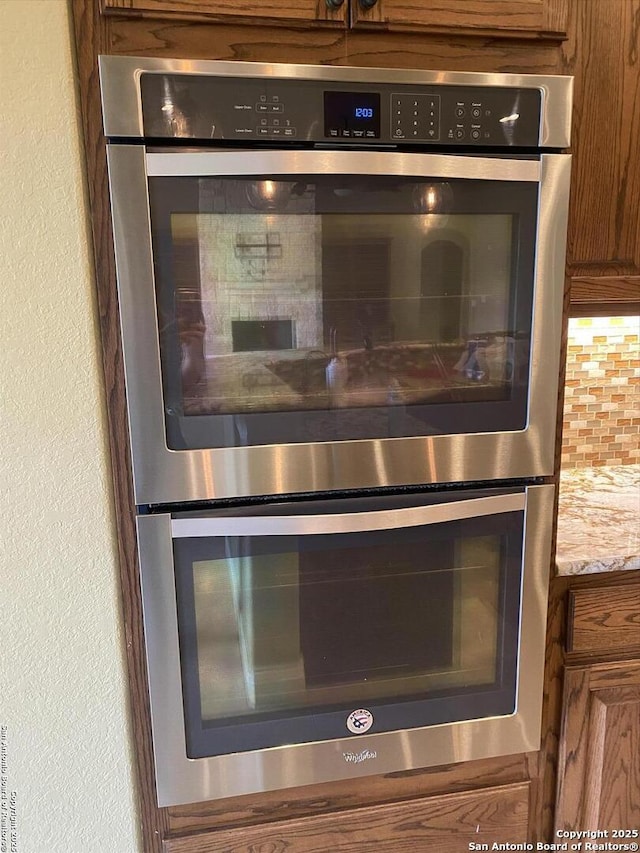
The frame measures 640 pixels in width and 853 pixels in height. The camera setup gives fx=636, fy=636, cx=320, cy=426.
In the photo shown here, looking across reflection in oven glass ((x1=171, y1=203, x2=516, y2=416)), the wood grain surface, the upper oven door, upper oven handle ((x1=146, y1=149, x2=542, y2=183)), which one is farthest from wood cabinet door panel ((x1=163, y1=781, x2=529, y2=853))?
upper oven handle ((x1=146, y1=149, x2=542, y2=183))

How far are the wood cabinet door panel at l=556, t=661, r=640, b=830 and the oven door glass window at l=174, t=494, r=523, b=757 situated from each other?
159 mm

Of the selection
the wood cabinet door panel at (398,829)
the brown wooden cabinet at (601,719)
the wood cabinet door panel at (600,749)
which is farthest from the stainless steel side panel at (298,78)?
the wood cabinet door panel at (398,829)

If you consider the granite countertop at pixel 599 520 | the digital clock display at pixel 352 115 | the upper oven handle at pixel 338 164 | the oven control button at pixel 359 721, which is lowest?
the oven control button at pixel 359 721

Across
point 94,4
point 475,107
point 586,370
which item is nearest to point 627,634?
point 586,370

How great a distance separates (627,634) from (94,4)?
139 centimetres

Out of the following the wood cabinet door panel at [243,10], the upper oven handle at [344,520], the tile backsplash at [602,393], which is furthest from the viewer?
the tile backsplash at [602,393]

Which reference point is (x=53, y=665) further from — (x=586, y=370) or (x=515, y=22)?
(x=586, y=370)

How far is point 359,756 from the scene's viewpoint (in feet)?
3.81

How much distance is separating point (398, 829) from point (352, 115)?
1.27 metres

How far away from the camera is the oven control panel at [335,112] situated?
91 cm

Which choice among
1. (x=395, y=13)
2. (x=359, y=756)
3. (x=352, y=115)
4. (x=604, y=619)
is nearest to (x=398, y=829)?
(x=359, y=756)

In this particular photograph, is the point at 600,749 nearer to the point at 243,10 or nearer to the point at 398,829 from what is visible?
the point at 398,829

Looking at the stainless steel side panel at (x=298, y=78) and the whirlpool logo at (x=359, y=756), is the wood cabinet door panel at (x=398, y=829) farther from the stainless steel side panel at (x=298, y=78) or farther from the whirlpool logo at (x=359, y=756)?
the stainless steel side panel at (x=298, y=78)

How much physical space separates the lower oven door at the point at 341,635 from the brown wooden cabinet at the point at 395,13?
74 centimetres
